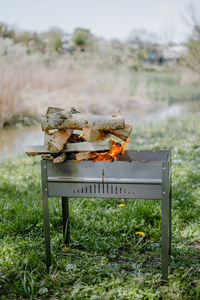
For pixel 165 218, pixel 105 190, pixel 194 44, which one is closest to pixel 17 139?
pixel 105 190

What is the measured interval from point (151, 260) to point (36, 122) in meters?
8.27

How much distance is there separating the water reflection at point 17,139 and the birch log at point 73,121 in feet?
15.8

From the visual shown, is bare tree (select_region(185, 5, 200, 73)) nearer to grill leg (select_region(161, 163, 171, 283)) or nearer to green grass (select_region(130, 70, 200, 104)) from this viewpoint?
green grass (select_region(130, 70, 200, 104))

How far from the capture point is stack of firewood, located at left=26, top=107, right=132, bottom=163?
6.73 ft

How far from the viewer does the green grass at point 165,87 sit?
15167 mm

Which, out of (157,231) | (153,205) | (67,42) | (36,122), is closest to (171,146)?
(153,205)

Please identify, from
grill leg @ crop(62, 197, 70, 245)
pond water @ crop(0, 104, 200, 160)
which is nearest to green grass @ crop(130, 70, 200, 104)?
pond water @ crop(0, 104, 200, 160)

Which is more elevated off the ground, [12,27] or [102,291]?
[12,27]

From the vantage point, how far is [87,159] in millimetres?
2121

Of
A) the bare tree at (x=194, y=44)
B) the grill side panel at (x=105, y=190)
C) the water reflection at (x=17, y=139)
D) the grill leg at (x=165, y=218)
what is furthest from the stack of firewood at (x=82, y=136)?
the bare tree at (x=194, y=44)

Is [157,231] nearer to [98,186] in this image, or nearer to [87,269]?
[87,269]

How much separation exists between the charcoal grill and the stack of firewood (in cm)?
8

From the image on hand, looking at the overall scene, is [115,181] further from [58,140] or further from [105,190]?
[58,140]

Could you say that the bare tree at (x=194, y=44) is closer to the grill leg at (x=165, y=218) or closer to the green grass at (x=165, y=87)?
the green grass at (x=165, y=87)
